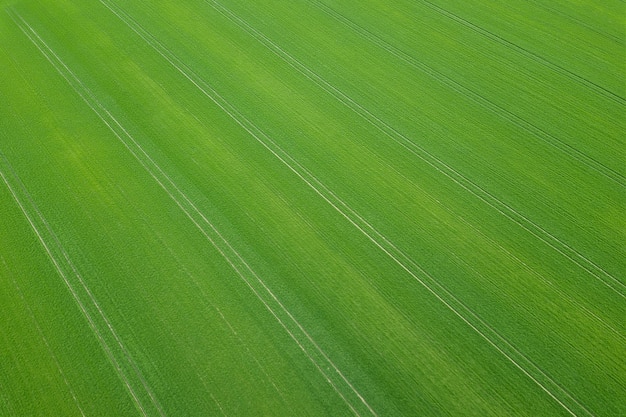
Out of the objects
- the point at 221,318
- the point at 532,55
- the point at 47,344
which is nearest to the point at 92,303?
the point at 47,344

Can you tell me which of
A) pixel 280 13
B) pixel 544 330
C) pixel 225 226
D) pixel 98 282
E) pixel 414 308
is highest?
pixel 280 13

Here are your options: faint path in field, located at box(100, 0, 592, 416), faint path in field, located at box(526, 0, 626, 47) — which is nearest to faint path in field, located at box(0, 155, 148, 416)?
faint path in field, located at box(100, 0, 592, 416)

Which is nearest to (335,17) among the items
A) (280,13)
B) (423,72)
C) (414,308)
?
(280,13)

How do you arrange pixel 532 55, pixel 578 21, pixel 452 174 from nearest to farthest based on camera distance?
pixel 452 174, pixel 532 55, pixel 578 21

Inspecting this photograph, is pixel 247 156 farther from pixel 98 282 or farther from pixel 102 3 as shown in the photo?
pixel 102 3

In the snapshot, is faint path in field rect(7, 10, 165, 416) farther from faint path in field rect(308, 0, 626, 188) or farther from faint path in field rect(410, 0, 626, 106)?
faint path in field rect(410, 0, 626, 106)

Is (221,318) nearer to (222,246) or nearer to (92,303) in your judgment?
(222,246)
